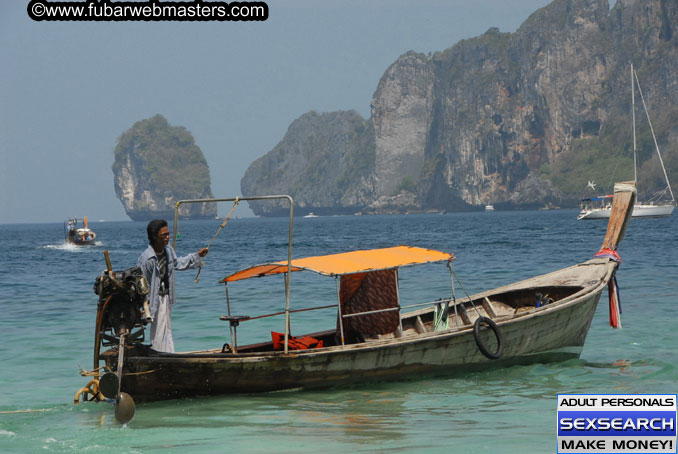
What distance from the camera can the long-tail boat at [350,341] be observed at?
1020 centimetres

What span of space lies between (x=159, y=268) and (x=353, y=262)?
9.12 ft

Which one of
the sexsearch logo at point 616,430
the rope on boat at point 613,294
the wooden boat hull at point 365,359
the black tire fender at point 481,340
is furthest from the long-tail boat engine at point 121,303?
the rope on boat at point 613,294

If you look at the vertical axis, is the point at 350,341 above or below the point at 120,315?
below

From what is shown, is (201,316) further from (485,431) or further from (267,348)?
(485,431)

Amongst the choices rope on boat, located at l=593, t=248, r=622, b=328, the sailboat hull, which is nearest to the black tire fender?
rope on boat, located at l=593, t=248, r=622, b=328

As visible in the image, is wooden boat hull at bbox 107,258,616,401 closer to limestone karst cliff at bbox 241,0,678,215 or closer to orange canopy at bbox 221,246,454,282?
orange canopy at bbox 221,246,454,282

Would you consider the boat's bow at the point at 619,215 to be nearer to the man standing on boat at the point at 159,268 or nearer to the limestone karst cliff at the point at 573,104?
the man standing on boat at the point at 159,268

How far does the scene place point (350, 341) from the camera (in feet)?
40.2

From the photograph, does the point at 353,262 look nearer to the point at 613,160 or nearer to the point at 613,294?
the point at 613,294

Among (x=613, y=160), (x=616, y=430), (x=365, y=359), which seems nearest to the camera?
(x=616, y=430)

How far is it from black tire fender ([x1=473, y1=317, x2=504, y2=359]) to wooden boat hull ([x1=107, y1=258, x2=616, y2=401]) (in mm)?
133

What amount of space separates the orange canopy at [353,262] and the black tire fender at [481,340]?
3.68 feet

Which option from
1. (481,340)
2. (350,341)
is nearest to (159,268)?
(350,341)

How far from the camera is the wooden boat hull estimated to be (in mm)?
10477
